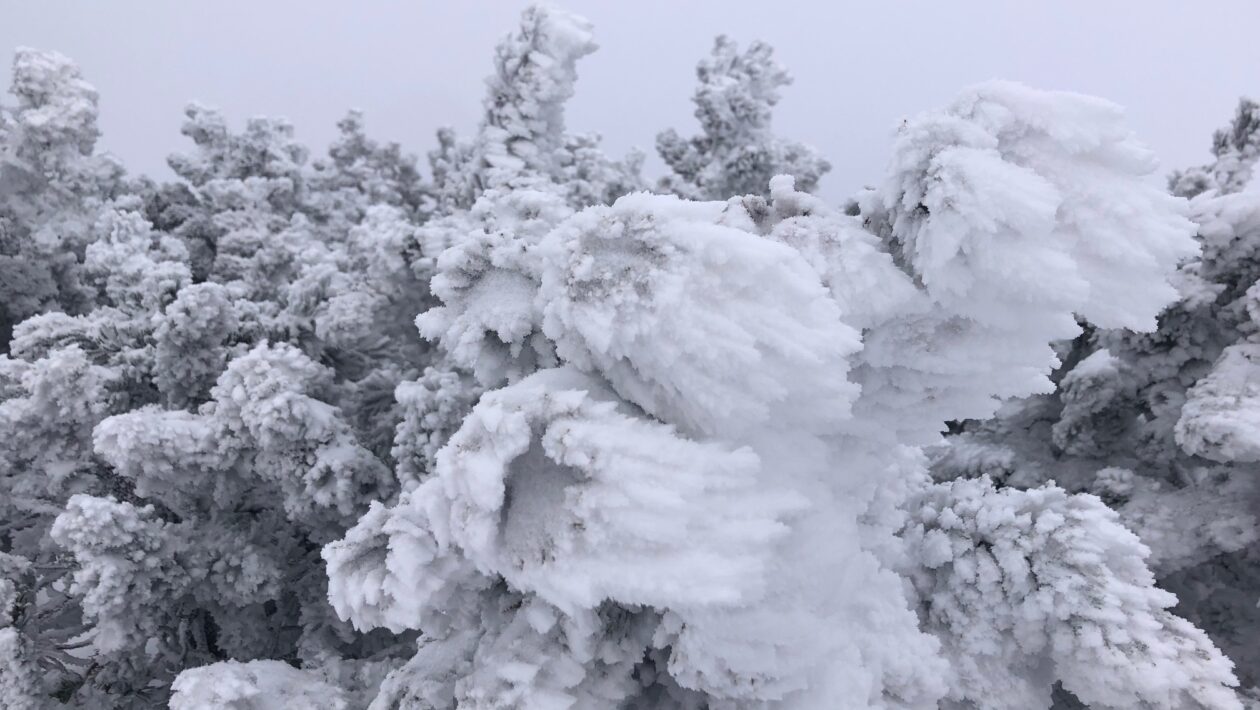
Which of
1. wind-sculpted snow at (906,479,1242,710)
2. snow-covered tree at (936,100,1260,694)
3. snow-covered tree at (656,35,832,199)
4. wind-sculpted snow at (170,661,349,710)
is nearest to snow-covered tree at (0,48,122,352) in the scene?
wind-sculpted snow at (170,661,349,710)

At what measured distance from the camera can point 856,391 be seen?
9.71ft

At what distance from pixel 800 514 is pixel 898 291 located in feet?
3.74

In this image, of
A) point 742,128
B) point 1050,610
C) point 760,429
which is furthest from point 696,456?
point 742,128

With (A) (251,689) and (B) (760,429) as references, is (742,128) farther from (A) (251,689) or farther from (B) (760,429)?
(A) (251,689)

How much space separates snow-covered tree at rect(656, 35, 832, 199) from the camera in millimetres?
11820

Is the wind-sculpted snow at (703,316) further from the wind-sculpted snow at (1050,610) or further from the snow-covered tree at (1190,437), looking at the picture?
the snow-covered tree at (1190,437)

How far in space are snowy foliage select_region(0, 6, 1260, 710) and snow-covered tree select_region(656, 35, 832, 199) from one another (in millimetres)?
6182

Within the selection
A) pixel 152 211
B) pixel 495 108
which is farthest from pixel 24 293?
pixel 495 108

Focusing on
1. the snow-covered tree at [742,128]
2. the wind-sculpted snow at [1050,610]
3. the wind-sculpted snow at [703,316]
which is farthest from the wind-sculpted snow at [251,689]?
the snow-covered tree at [742,128]

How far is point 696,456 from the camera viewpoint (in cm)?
262

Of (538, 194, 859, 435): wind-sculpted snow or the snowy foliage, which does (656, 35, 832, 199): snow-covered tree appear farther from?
(538, 194, 859, 435): wind-sculpted snow

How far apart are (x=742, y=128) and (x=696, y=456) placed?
10685 millimetres

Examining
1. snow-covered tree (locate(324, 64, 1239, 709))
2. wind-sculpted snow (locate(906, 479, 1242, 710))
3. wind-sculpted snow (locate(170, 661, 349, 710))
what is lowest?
wind-sculpted snow (locate(170, 661, 349, 710))

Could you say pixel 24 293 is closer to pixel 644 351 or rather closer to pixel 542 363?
pixel 542 363
